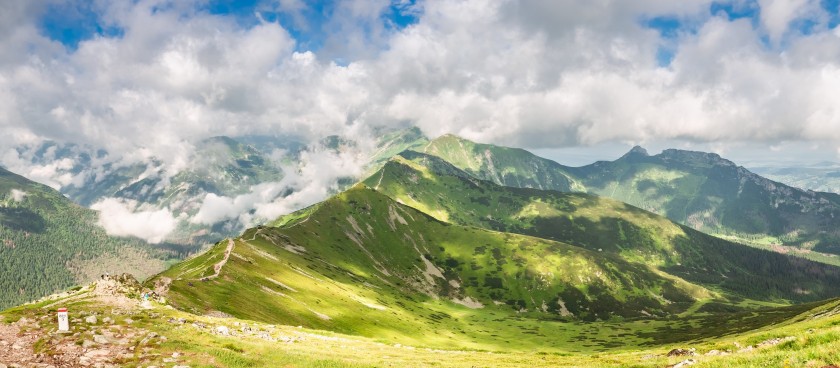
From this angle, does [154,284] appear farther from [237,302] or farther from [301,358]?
[301,358]

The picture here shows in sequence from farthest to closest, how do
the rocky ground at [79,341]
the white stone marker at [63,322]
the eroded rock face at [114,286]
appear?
the eroded rock face at [114,286] → the white stone marker at [63,322] → the rocky ground at [79,341]

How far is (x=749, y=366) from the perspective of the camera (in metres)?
16.8

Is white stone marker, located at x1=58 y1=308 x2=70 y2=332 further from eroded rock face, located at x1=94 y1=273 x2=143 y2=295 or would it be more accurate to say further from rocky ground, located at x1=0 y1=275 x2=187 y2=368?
eroded rock face, located at x1=94 y1=273 x2=143 y2=295

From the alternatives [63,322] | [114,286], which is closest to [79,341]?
[63,322]

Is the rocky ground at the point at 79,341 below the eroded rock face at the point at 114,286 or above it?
below

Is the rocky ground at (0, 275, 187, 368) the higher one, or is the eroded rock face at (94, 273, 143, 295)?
the eroded rock face at (94, 273, 143, 295)

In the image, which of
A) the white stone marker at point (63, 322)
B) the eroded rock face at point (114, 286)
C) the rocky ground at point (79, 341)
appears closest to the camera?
the rocky ground at point (79, 341)

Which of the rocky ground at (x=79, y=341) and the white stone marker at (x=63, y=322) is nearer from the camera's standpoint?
the rocky ground at (x=79, y=341)

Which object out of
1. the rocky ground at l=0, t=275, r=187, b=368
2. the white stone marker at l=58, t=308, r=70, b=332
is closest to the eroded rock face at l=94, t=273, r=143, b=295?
the rocky ground at l=0, t=275, r=187, b=368

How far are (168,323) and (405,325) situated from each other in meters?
133

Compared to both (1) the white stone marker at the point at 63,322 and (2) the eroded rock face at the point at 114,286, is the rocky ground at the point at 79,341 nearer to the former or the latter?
(1) the white stone marker at the point at 63,322

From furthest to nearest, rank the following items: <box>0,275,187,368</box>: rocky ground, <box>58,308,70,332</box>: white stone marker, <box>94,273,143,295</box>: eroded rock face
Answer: <box>94,273,143,295</box>: eroded rock face
<box>58,308,70,332</box>: white stone marker
<box>0,275,187,368</box>: rocky ground

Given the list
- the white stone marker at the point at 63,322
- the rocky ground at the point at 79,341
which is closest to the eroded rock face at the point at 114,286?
the rocky ground at the point at 79,341

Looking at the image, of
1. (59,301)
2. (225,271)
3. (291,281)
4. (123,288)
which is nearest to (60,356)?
(59,301)
